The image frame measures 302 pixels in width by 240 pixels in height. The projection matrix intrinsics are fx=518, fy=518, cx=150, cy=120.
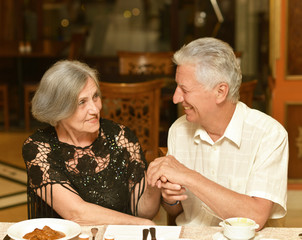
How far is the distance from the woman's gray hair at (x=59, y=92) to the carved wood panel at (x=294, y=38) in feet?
8.36

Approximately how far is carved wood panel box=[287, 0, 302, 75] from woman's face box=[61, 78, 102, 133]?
2528 mm

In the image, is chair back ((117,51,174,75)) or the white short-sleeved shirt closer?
the white short-sleeved shirt

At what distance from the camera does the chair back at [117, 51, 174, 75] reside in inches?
216

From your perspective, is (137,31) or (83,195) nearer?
(83,195)

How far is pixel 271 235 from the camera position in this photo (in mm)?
1879

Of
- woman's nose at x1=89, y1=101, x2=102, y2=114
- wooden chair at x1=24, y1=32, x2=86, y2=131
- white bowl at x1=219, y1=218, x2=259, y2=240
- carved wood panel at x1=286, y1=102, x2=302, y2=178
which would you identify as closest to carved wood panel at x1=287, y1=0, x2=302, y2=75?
carved wood panel at x1=286, y1=102, x2=302, y2=178

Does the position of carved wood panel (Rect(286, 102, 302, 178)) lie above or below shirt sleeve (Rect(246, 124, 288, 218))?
below

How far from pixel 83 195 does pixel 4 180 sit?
2920 millimetres

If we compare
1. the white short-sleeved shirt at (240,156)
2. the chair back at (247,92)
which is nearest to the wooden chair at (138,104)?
the chair back at (247,92)

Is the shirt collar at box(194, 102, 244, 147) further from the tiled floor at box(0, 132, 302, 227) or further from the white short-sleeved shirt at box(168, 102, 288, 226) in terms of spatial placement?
the tiled floor at box(0, 132, 302, 227)

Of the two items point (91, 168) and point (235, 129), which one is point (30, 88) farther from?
point (235, 129)

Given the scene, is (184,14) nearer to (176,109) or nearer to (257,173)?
(176,109)

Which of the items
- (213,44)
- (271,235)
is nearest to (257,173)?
(271,235)

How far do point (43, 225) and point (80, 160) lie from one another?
0.48 m
